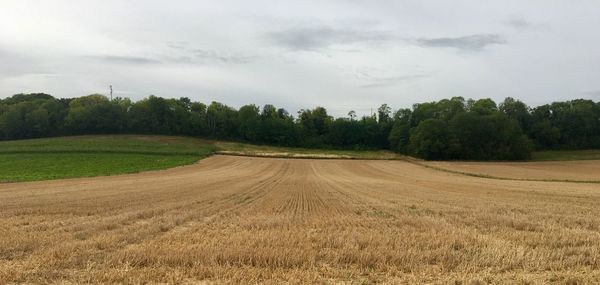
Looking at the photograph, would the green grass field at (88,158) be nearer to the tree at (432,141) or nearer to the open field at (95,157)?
the open field at (95,157)

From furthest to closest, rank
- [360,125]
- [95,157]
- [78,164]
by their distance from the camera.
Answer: [360,125] < [95,157] < [78,164]

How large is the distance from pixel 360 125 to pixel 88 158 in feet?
278

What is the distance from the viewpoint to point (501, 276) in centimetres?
689

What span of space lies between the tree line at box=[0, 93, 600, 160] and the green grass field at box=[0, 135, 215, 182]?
32.8 m

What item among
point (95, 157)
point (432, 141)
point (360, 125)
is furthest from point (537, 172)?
point (360, 125)

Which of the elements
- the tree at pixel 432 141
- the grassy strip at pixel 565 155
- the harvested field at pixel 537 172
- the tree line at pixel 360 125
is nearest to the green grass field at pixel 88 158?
the tree line at pixel 360 125

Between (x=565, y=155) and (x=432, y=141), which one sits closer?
(x=565, y=155)

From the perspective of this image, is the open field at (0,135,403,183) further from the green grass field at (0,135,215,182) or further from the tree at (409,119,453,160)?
the tree at (409,119,453,160)

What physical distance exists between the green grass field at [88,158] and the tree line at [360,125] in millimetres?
32806

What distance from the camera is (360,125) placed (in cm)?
13575

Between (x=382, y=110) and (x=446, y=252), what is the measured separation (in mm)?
149130

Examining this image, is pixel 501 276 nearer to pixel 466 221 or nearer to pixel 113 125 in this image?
pixel 466 221

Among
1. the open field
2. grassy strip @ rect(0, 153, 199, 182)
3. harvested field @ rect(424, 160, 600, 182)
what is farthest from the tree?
grassy strip @ rect(0, 153, 199, 182)

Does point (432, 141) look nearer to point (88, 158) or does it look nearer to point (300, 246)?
point (88, 158)
